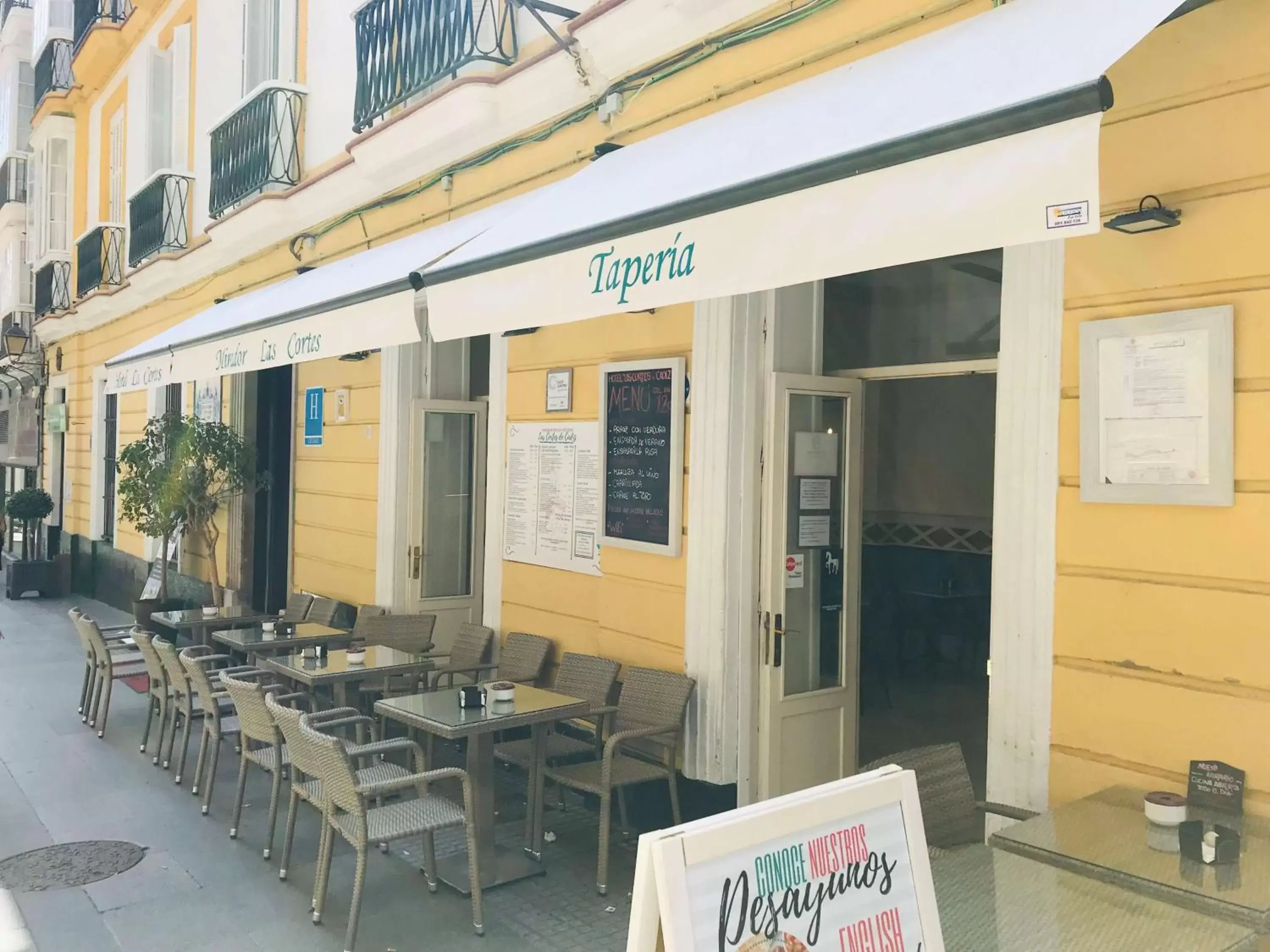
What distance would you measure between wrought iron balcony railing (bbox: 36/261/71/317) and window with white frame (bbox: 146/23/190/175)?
163 inches

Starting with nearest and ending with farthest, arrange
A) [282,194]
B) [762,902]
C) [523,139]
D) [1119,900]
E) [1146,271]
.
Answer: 1. [762,902]
2. [1119,900]
3. [1146,271]
4. [523,139]
5. [282,194]

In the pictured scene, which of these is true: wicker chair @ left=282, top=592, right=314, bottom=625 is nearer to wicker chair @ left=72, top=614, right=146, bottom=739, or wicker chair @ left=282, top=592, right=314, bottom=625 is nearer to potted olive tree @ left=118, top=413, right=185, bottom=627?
wicker chair @ left=72, top=614, right=146, bottom=739

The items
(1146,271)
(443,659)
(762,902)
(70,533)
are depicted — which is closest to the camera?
(762,902)

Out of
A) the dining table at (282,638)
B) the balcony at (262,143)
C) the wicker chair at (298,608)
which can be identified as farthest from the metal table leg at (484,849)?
the balcony at (262,143)

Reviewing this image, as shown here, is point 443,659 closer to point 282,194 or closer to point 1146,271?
point 282,194

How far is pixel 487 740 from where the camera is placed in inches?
177

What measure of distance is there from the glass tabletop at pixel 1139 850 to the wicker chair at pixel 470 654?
11.9ft

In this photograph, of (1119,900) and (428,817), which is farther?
(428,817)

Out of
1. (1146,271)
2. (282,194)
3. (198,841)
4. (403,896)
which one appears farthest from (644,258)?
(282,194)

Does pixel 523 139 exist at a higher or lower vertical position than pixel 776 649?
higher

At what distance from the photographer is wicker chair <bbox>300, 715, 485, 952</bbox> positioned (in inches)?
151

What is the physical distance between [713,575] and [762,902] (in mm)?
2833

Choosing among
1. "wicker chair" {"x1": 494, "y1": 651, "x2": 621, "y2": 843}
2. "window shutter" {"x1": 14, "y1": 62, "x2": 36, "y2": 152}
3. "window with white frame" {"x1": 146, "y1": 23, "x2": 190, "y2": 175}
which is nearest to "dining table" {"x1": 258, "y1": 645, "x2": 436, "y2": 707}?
"wicker chair" {"x1": 494, "y1": 651, "x2": 621, "y2": 843}

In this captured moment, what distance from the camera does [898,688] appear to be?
8.77 metres
